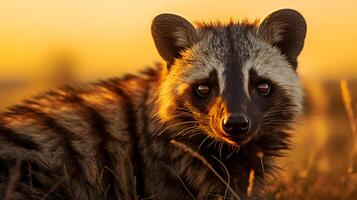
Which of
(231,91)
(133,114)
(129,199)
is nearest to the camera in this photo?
(129,199)

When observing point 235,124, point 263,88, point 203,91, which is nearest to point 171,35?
point 203,91

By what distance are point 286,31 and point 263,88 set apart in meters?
0.77

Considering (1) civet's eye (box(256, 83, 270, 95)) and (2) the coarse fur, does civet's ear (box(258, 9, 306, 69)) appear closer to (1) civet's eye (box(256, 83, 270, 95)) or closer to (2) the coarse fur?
(2) the coarse fur

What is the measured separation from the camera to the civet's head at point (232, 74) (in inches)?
308

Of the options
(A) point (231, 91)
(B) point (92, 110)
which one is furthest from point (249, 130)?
(B) point (92, 110)

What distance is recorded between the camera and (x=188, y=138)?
822cm

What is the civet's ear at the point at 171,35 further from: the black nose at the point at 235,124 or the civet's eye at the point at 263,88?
the black nose at the point at 235,124

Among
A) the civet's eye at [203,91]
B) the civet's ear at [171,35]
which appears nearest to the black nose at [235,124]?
the civet's eye at [203,91]

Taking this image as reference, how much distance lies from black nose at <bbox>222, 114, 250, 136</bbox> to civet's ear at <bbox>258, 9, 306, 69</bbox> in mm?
1285

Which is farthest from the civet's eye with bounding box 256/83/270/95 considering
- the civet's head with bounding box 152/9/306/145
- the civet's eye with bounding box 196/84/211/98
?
the civet's eye with bounding box 196/84/211/98

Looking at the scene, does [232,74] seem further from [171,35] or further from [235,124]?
[171,35]

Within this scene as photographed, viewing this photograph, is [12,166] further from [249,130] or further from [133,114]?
[249,130]

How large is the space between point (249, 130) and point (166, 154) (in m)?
0.82

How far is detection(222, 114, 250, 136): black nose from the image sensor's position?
7.54m
